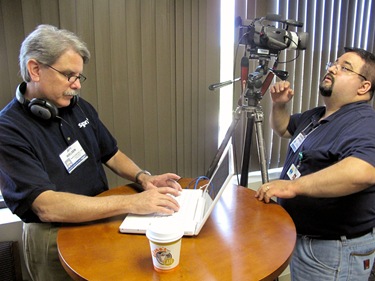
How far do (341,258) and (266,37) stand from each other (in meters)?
1.12

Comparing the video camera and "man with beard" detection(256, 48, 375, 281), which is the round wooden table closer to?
"man with beard" detection(256, 48, 375, 281)

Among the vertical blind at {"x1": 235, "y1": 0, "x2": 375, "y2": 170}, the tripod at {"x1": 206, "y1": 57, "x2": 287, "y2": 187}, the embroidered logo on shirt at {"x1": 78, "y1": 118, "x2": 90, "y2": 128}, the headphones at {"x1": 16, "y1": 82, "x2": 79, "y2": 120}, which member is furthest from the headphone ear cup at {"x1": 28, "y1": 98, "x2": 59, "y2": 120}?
the vertical blind at {"x1": 235, "y1": 0, "x2": 375, "y2": 170}

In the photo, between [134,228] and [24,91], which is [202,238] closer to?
[134,228]

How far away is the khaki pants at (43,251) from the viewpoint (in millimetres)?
1155

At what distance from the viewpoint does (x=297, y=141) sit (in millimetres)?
1501

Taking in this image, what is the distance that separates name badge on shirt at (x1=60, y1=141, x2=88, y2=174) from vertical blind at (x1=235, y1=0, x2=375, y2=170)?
141cm

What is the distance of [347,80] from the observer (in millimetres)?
1425

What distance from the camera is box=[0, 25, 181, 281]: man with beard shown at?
40.4 inches

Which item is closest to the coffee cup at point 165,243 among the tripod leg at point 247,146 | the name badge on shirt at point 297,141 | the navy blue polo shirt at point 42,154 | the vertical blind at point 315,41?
the navy blue polo shirt at point 42,154

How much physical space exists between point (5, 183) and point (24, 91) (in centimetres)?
39

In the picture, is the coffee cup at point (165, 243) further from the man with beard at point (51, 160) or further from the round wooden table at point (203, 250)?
the man with beard at point (51, 160)

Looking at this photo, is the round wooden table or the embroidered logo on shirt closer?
the round wooden table

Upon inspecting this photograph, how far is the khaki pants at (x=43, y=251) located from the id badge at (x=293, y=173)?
1062 millimetres

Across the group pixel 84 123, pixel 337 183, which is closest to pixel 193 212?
pixel 337 183
